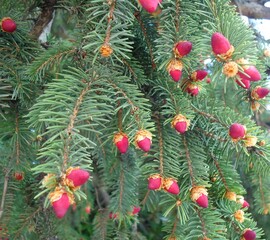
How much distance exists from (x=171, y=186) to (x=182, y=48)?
0.24 m

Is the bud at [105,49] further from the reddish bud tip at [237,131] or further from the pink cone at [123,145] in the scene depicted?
the reddish bud tip at [237,131]

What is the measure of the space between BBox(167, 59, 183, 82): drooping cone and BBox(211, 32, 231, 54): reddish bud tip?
0.31 ft

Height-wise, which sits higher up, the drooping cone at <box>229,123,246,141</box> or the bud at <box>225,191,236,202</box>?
the drooping cone at <box>229,123,246,141</box>

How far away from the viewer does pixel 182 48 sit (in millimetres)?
618

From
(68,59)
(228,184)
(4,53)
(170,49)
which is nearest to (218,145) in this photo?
(228,184)

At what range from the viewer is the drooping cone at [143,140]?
59cm

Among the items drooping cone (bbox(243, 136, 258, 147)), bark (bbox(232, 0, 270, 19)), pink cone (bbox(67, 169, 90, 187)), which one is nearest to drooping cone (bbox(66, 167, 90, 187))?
pink cone (bbox(67, 169, 90, 187))

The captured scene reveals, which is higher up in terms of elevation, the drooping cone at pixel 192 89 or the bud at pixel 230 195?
the drooping cone at pixel 192 89

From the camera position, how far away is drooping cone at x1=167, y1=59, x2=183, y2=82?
63 cm

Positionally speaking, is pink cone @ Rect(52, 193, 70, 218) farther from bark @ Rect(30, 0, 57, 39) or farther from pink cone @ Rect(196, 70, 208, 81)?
bark @ Rect(30, 0, 57, 39)

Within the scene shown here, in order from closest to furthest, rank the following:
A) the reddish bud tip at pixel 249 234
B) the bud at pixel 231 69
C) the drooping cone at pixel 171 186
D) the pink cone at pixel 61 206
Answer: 1. the pink cone at pixel 61 206
2. the bud at pixel 231 69
3. the drooping cone at pixel 171 186
4. the reddish bud tip at pixel 249 234

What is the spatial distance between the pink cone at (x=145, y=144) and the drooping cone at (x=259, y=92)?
32 centimetres

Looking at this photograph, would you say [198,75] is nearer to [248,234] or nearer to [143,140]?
[143,140]

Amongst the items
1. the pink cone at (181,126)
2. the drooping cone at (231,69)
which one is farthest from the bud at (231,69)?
the pink cone at (181,126)
